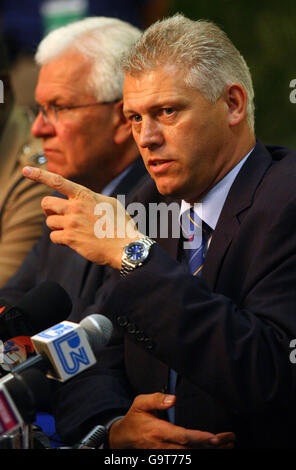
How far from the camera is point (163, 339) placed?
170cm

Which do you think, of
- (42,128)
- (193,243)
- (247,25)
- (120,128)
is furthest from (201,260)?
(247,25)

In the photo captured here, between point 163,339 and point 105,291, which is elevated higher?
point 163,339

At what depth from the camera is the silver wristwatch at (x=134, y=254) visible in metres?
1.72

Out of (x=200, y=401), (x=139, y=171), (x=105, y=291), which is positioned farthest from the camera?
(x=139, y=171)

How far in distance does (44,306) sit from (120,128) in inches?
49.2

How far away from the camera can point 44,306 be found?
1709 millimetres

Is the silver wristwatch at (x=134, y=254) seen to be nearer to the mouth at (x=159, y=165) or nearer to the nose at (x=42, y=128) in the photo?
the mouth at (x=159, y=165)

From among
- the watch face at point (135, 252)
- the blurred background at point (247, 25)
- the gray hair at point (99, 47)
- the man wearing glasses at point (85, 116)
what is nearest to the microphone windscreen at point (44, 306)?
the watch face at point (135, 252)

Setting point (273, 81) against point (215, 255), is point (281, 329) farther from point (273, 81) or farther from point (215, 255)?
point (273, 81)

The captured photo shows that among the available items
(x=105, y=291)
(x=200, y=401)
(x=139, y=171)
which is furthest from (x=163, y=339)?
(x=139, y=171)

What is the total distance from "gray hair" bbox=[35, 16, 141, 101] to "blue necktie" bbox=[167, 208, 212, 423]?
2.92 feet

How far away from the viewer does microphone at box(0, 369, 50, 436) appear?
124 centimetres
